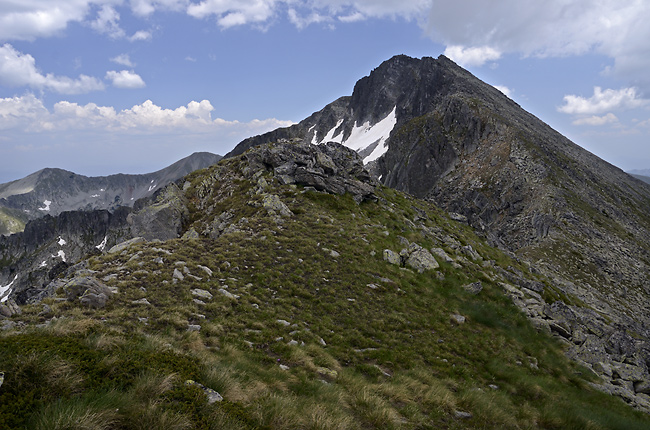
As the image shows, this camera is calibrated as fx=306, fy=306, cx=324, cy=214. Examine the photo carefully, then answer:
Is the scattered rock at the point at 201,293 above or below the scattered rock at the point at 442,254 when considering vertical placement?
below

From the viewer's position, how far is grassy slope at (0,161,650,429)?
5.58m

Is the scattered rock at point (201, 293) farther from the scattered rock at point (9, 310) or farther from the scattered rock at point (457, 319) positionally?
the scattered rock at point (457, 319)

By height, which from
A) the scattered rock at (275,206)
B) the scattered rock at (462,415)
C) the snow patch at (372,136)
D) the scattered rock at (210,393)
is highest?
the snow patch at (372,136)

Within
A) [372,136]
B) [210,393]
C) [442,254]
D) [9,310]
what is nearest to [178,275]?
[9,310]

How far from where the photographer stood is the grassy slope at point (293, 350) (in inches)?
220

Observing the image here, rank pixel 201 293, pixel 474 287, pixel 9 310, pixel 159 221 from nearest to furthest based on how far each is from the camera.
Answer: pixel 9 310, pixel 201 293, pixel 474 287, pixel 159 221

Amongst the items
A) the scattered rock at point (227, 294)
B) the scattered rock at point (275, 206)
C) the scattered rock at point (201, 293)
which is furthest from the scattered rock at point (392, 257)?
the scattered rock at point (201, 293)

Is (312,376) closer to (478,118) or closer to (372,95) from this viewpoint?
(478,118)

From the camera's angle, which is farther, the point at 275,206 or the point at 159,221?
the point at 159,221

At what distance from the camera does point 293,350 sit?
10.8 metres

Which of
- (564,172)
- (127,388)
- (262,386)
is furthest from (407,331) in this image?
(564,172)

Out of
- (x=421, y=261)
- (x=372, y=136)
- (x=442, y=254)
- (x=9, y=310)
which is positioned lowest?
(x=9, y=310)

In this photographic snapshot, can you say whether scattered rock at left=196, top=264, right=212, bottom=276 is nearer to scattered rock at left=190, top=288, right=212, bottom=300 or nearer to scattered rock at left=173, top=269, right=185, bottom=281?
scattered rock at left=173, top=269, right=185, bottom=281

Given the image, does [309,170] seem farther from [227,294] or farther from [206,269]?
[227,294]
